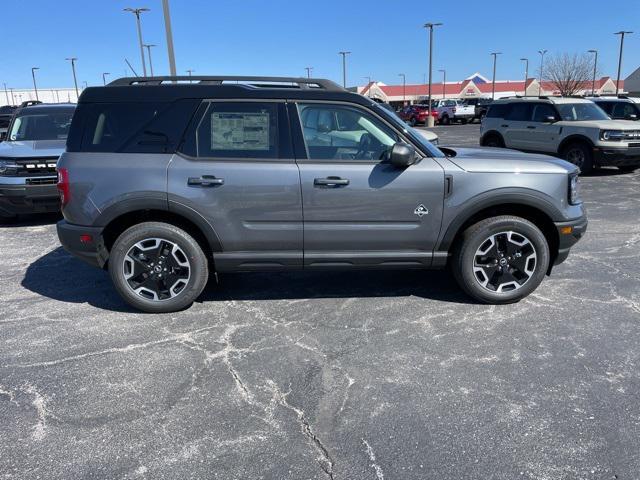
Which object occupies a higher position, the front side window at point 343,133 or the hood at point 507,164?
the front side window at point 343,133

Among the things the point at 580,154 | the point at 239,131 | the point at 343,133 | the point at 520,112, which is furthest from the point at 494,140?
the point at 239,131

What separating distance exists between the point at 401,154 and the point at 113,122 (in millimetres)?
2396

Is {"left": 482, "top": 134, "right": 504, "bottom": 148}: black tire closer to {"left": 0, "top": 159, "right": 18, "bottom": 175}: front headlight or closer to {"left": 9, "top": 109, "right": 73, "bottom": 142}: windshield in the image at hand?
{"left": 9, "top": 109, "right": 73, "bottom": 142}: windshield

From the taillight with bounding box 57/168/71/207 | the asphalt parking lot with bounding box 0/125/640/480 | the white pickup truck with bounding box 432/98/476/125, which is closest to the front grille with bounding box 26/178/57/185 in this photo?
the asphalt parking lot with bounding box 0/125/640/480

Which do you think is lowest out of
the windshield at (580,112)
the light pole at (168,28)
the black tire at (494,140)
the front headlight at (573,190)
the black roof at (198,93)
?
the black tire at (494,140)

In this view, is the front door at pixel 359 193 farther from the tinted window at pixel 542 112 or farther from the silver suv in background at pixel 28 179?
the tinted window at pixel 542 112

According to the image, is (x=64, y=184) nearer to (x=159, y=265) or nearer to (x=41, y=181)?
(x=159, y=265)

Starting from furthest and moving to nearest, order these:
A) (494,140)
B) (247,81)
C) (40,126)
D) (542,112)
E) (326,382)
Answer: (494,140) < (542,112) < (40,126) < (247,81) < (326,382)

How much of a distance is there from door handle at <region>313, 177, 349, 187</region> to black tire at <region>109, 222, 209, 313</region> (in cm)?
115

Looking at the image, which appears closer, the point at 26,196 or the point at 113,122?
the point at 113,122

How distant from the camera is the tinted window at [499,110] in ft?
46.3

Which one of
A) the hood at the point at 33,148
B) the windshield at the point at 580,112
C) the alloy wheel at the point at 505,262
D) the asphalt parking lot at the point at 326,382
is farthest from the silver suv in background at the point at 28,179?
the windshield at the point at 580,112

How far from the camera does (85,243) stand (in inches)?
172

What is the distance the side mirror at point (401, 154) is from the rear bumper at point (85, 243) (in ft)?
8.15
